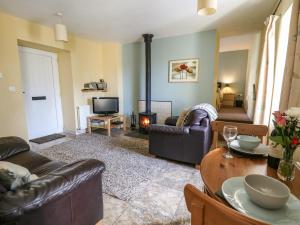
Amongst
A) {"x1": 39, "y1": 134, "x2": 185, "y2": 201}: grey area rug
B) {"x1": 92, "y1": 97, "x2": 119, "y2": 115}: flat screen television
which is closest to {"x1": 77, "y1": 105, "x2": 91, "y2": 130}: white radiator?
{"x1": 92, "y1": 97, "x2": 119, "y2": 115}: flat screen television

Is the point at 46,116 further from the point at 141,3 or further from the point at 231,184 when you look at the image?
the point at 231,184

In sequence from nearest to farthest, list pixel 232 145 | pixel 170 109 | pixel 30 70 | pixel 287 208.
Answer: pixel 287 208 < pixel 232 145 < pixel 30 70 < pixel 170 109

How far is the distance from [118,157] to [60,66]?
2.85m

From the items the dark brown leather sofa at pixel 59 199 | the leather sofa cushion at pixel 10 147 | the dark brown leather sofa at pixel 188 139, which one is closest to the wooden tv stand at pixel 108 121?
the dark brown leather sofa at pixel 188 139

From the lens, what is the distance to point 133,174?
2398 mm

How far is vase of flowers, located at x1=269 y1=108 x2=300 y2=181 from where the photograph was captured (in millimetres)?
794

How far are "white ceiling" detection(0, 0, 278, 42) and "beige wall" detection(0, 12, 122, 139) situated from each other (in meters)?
0.27

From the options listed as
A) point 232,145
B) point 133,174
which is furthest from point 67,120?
point 232,145

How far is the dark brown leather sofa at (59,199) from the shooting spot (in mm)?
836

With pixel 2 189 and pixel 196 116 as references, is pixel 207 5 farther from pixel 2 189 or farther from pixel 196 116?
pixel 2 189

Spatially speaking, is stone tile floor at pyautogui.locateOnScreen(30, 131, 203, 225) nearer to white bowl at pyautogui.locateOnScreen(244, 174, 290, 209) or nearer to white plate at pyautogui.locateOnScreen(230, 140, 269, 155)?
white plate at pyautogui.locateOnScreen(230, 140, 269, 155)

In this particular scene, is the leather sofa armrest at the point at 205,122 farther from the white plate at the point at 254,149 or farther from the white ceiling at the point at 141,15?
the white ceiling at the point at 141,15

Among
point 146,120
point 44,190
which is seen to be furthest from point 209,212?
point 146,120

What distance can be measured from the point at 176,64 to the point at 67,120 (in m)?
3.09
